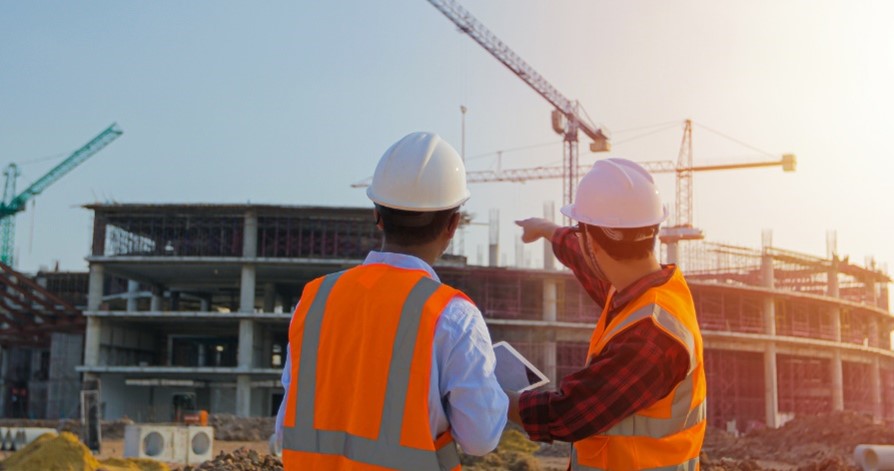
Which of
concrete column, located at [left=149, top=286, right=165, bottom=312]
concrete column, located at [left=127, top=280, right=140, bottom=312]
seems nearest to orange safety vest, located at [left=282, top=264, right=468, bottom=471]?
concrete column, located at [left=149, top=286, right=165, bottom=312]

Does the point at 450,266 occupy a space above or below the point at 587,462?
above

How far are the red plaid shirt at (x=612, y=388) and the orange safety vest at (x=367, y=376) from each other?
36 cm

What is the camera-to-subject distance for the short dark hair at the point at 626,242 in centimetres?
249

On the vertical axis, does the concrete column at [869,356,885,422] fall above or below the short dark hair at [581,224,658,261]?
below

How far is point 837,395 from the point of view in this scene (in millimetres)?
43969

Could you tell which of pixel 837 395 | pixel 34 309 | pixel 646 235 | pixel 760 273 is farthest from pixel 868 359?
pixel 646 235

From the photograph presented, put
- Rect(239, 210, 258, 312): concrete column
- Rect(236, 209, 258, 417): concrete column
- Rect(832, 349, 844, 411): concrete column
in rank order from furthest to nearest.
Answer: Rect(832, 349, 844, 411): concrete column → Rect(239, 210, 258, 312): concrete column → Rect(236, 209, 258, 417): concrete column

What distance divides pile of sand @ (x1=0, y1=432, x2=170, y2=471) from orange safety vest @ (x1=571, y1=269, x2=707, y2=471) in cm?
942

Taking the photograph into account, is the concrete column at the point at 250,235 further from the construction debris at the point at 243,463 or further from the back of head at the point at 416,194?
the back of head at the point at 416,194

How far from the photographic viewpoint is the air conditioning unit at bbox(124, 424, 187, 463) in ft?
51.1

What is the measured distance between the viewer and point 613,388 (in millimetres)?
2193

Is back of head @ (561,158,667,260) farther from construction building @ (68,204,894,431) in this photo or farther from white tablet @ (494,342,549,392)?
construction building @ (68,204,894,431)

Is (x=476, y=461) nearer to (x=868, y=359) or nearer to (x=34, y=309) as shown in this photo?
(x=34, y=309)

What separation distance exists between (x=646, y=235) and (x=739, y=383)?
42.8 metres
